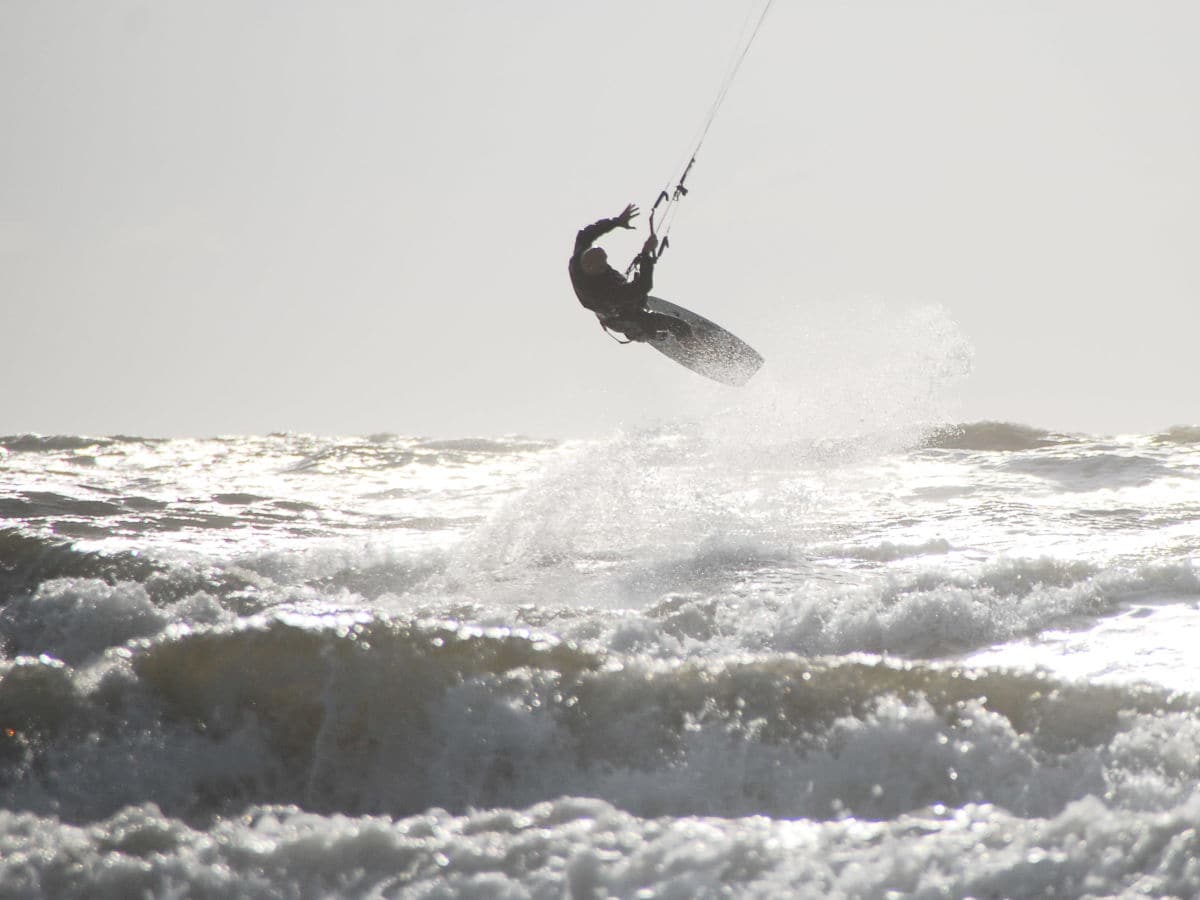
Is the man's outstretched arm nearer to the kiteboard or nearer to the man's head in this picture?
the man's head

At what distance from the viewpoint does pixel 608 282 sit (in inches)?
416

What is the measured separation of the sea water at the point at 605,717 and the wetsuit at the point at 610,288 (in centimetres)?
223

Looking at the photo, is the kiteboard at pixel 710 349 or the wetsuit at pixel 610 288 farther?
the kiteboard at pixel 710 349

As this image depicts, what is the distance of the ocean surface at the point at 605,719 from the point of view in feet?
12.8

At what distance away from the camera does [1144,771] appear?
14.2 feet

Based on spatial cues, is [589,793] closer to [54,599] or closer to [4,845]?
[4,845]

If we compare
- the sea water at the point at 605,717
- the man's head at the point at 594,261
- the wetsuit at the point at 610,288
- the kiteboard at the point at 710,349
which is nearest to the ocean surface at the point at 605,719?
the sea water at the point at 605,717

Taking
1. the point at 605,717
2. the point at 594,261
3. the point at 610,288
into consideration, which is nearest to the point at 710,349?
the point at 610,288

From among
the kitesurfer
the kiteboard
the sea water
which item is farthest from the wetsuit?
the sea water

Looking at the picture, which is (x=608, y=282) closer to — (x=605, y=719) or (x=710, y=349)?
(x=710, y=349)

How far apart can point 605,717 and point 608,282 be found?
617cm

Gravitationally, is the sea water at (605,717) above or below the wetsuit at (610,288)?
below

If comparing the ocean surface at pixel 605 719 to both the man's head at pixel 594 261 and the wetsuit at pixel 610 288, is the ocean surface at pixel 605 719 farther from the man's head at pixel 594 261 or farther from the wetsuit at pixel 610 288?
the man's head at pixel 594 261

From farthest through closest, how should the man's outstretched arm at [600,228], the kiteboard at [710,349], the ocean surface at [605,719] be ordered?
the kiteboard at [710,349] → the man's outstretched arm at [600,228] → the ocean surface at [605,719]
